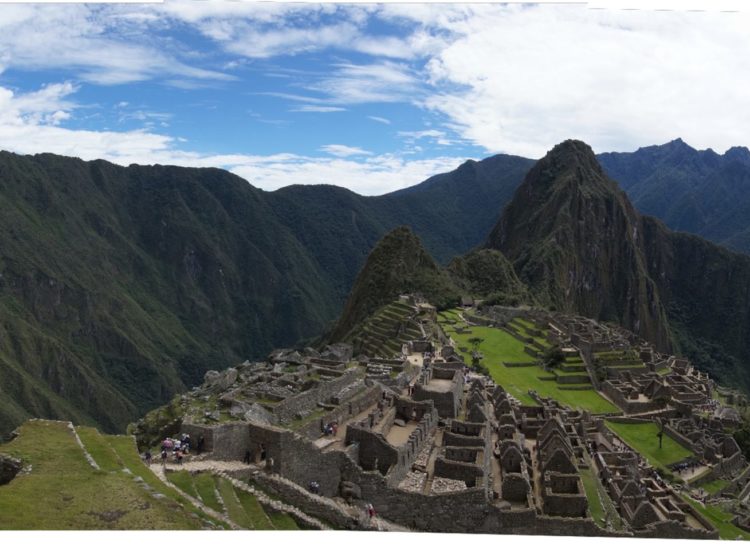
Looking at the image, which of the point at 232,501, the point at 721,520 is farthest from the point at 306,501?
the point at 721,520

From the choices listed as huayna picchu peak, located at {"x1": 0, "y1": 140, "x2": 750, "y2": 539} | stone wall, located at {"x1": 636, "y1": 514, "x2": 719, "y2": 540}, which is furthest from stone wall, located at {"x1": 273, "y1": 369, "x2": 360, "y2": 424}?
stone wall, located at {"x1": 636, "y1": 514, "x2": 719, "y2": 540}

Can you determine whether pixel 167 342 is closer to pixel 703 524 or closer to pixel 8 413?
pixel 8 413

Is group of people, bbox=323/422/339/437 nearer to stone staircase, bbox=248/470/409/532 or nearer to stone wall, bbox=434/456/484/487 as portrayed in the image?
stone wall, bbox=434/456/484/487

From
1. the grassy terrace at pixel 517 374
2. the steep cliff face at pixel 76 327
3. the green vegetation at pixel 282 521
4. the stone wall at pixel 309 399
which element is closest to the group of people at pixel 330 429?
the stone wall at pixel 309 399

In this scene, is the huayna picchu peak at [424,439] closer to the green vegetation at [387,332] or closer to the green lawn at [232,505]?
the green lawn at [232,505]

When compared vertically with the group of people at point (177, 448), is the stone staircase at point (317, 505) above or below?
below
